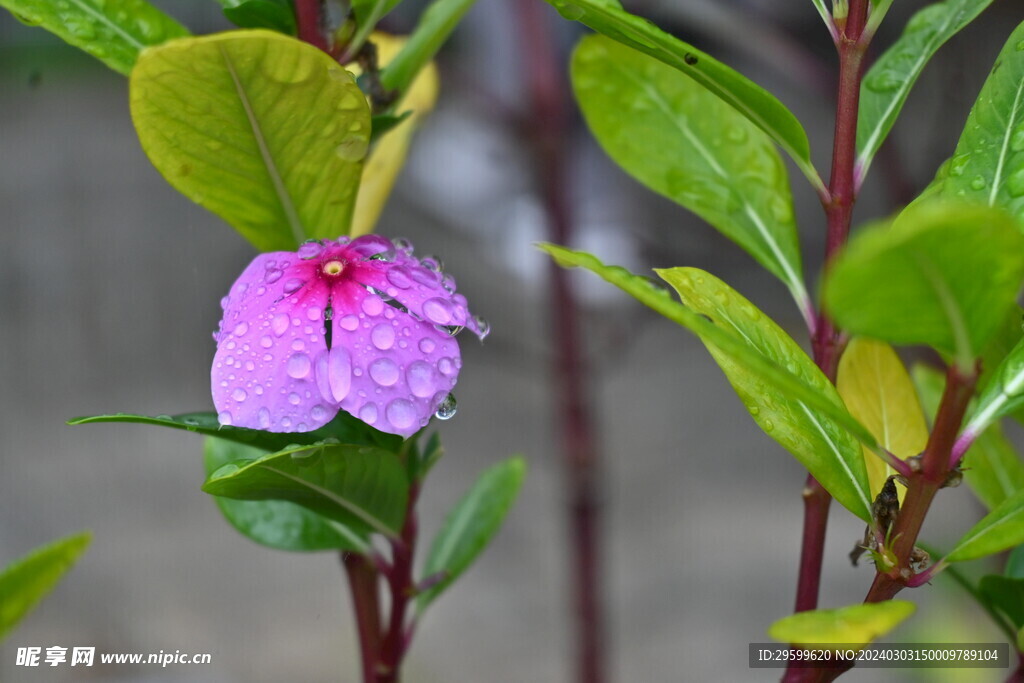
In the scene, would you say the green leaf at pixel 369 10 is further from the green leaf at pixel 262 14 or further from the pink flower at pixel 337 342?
the pink flower at pixel 337 342

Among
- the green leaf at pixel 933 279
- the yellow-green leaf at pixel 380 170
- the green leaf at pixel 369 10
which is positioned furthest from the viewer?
the yellow-green leaf at pixel 380 170

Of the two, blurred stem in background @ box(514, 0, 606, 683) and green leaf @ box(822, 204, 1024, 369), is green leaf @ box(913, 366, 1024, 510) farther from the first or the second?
blurred stem in background @ box(514, 0, 606, 683)

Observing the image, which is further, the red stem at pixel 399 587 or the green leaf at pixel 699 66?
the red stem at pixel 399 587

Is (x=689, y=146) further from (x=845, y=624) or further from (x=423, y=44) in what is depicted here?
(x=845, y=624)

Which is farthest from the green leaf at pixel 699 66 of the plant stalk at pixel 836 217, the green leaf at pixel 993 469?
the green leaf at pixel 993 469

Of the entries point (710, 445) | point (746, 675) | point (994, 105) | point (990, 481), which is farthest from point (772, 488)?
point (994, 105)

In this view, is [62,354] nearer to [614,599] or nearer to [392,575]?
[614,599]
